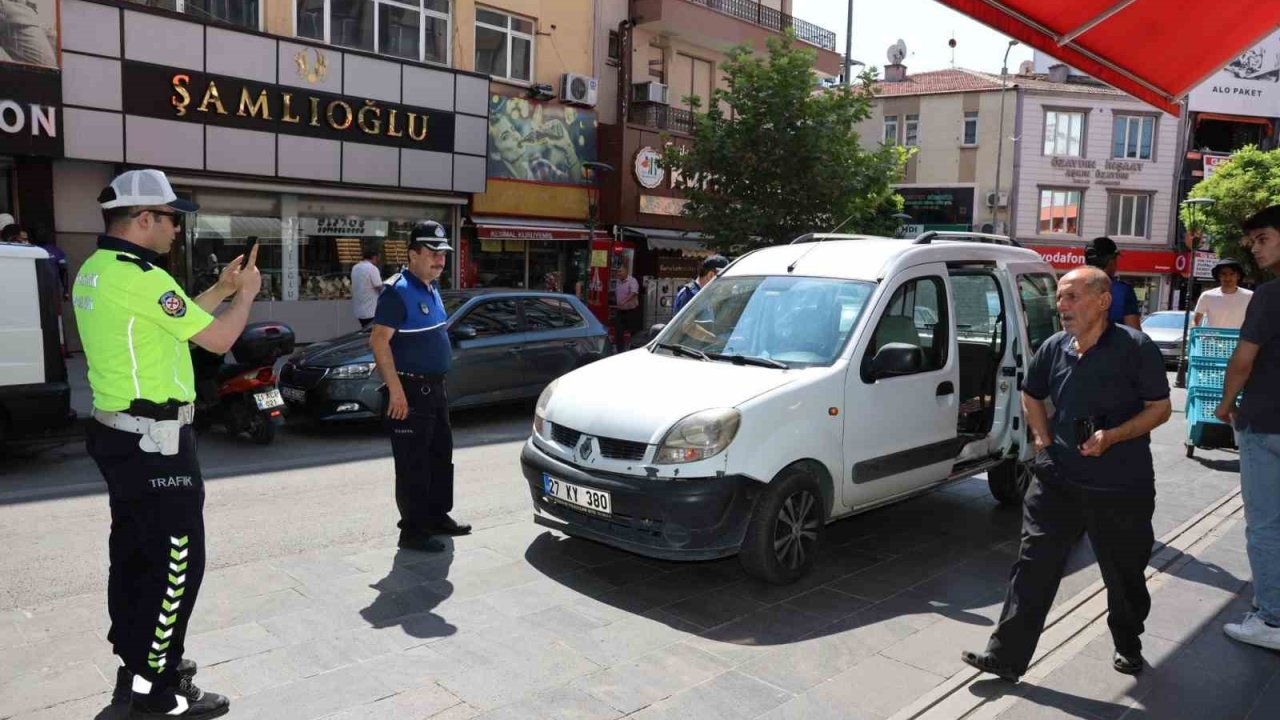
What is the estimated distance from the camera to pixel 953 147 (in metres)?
42.0

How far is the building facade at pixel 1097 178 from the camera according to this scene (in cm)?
4059

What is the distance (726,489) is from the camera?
4.90m

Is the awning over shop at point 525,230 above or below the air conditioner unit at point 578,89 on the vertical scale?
below

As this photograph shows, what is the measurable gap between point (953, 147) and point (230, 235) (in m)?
34.4

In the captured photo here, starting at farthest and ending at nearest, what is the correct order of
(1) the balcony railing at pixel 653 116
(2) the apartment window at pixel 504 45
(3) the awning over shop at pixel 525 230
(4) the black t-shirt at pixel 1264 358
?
(1) the balcony railing at pixel 653 116 < (2) the apartment window at pixel 504 45 < (3) the awning over shop at pixel 525 230 < (4) the black t-shirt at pixel 1264 358

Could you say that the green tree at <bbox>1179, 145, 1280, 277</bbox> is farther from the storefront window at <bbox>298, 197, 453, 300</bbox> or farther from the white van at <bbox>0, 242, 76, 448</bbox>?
the white van at <bbox>0, 242, 76, 448</bbox>

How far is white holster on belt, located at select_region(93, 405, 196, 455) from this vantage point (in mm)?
3445

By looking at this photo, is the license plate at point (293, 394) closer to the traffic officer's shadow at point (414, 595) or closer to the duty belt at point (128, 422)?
the traffic officer's shadow at point (414, 595)

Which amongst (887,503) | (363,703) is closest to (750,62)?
(887,503)

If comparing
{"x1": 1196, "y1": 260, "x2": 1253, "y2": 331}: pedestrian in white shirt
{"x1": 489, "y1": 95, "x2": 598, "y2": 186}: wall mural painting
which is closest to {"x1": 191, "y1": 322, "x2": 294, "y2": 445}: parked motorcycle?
{"x1": 1196, "y1": 260, "x2": 1253, "y2": 331}: pedestrian in white shirt

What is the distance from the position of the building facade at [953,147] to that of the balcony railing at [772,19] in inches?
512

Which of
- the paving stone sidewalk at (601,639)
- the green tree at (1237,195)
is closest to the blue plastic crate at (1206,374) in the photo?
the paving stone sidewalk at (601,639)

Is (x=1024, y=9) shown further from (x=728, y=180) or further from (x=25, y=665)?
(x=728, y=180)

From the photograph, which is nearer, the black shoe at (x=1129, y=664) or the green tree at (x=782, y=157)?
the black shoe at (x=1129, y=664)
